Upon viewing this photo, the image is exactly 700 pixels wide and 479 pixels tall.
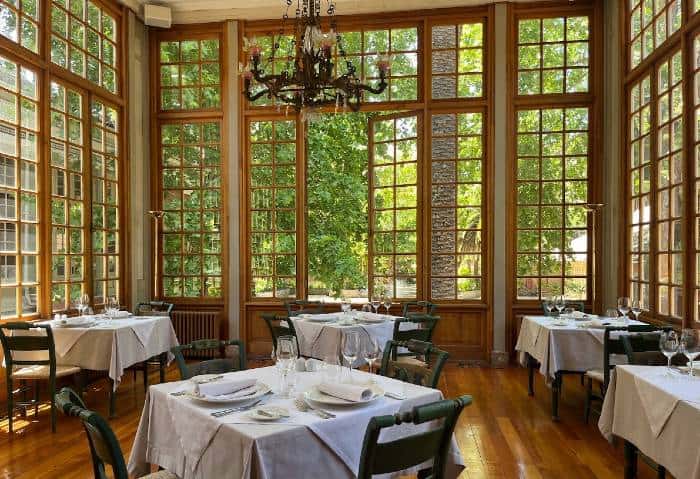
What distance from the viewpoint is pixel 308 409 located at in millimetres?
2268

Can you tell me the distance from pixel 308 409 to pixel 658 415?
5.00 ft

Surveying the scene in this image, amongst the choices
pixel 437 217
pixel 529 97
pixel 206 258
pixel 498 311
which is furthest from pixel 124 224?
pixel 529 97

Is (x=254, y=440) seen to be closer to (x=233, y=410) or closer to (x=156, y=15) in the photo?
(x=233, y=410)

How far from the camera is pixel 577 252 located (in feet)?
22.6

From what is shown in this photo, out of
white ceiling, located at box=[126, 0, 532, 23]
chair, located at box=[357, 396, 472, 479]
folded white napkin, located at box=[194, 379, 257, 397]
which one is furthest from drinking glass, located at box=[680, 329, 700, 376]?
white ceiling, located at box=[126, 0, 532, 23]

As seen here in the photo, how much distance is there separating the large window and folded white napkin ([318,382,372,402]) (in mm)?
3883

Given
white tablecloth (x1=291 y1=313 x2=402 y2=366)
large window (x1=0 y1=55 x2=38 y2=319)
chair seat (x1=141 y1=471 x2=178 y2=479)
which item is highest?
large window (x1=0 y1=55 x2=38 y2=319)

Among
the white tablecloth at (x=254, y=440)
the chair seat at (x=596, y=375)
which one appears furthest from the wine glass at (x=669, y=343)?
the chair seat at (x=596, y=375)

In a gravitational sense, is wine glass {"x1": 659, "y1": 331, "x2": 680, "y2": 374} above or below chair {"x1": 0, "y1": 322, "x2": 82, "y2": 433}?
above

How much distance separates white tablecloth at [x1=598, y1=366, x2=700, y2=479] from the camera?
7.33 feet

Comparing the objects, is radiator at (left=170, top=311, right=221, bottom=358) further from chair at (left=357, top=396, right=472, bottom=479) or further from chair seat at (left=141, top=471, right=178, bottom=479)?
chair at (left=357, top=396, right=472, bottom=479)

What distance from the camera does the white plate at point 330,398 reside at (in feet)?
7.45

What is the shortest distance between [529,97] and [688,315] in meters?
3.30

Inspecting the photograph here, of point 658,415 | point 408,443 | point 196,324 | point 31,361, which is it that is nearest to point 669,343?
point 658,415
